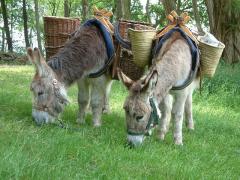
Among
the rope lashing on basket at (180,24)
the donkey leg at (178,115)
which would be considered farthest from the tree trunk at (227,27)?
the donkey leg at (178,115)

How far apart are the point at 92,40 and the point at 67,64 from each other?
54cm

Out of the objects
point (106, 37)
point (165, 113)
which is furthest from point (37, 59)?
point (165, 113)

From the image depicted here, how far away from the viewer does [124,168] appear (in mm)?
4324

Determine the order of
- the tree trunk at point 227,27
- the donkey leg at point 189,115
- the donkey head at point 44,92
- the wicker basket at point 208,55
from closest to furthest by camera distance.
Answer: the donkey head at point 44,92
the wicker basket at point 208,55
the donkey leg at point 189,115
the tree trunk at point 227,27

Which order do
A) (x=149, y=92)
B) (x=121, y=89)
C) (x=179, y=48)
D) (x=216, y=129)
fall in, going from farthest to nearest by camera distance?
(x=121, y=89) < (x=216, y=129) < (x=179, y=48) < (x=149, y=92)

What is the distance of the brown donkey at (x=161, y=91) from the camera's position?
5.02 m

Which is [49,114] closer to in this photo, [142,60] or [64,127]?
[64,127]

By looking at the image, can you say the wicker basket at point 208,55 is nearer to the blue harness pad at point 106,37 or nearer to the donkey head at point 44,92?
the blue harness pad at point 106,37

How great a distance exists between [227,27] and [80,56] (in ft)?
31.2

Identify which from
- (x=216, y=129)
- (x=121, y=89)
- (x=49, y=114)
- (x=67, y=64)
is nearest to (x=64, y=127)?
(x=49, y=114)

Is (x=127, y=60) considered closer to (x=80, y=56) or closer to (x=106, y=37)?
(x=106, y=37)

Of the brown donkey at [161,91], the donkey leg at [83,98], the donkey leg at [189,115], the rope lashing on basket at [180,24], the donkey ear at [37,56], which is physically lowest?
the donkey leg at [189,115]

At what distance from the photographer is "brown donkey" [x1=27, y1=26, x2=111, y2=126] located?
588cm

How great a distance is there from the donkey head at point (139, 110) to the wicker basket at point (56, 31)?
238cm
